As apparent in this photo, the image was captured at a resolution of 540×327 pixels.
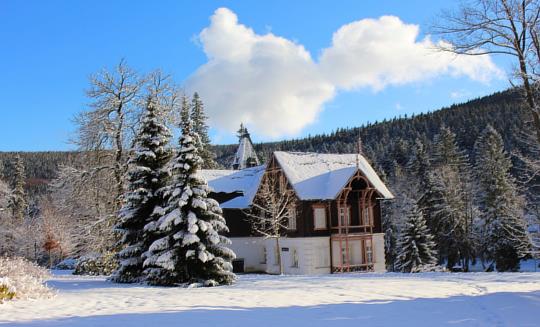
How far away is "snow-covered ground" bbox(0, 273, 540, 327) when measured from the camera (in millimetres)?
11656

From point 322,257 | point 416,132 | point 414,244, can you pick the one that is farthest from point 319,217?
point 416,132

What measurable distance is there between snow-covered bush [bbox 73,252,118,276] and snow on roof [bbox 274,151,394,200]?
1325 centimetres

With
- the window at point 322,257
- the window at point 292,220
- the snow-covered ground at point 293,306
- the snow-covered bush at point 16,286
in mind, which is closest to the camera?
the snow-covered ground at point 293,306

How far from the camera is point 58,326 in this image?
1082cm

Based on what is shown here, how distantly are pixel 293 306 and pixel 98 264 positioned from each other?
1941cm

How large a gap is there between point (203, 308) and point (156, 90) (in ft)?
70.7

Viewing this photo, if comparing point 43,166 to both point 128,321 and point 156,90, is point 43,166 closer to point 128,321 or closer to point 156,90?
point 156,90

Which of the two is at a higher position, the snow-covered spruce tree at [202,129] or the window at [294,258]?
the snow-covered spruce tree at [202,129]

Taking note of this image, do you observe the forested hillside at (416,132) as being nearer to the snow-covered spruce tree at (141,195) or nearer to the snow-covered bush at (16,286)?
the snow-covered spruce tree at (141,195)

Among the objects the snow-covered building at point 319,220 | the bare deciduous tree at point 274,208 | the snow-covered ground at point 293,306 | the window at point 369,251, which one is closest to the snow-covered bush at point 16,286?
the snow-covered ground at point 293,306

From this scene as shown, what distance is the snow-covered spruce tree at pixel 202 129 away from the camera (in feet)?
194

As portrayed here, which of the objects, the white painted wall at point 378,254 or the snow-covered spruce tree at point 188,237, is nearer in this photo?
the snow-covered spruce tree at point 188,237

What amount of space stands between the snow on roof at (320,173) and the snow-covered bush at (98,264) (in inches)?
521

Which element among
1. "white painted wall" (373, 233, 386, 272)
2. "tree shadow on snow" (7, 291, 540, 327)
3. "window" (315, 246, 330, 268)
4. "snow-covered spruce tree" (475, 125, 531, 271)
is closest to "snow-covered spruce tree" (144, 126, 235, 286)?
"tree shadow on snow" (7, 291, 540, 327)
